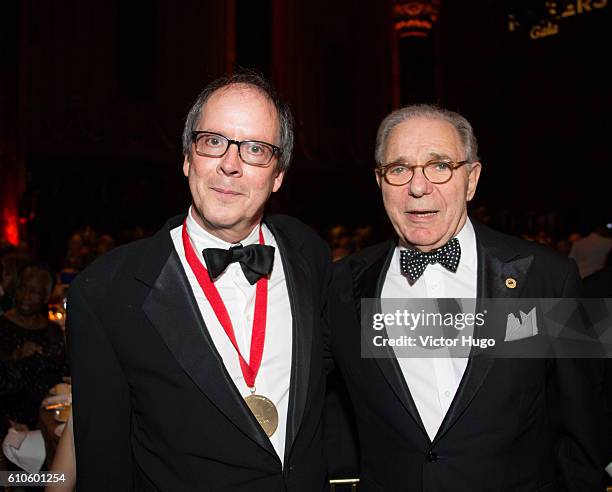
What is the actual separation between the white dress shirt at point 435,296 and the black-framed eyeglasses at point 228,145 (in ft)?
1.80

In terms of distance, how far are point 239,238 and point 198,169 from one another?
0.79ft

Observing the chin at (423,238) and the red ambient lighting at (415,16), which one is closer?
the chin at (423,238)

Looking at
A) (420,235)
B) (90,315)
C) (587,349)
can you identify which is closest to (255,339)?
(90,315)

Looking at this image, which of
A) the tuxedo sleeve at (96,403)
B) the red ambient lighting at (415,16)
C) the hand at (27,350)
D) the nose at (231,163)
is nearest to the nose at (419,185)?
the nose at (231,163)

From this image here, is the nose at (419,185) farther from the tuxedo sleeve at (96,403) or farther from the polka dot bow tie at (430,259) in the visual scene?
the tuxedo sleeve at (96,403)

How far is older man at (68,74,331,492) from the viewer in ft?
5.21

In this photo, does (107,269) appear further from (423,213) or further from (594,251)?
(594,251)

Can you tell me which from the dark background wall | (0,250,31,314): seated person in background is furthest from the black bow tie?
the dark background wall

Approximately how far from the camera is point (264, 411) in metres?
1.66

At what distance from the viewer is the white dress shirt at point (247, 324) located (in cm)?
170

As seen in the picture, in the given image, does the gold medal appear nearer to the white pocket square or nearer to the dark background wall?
the white pocket square

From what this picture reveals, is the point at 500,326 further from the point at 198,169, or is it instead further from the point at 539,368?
the point at 198,169

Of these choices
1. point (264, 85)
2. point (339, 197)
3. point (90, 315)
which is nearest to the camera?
point (90, 315)

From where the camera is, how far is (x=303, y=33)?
13.6m
